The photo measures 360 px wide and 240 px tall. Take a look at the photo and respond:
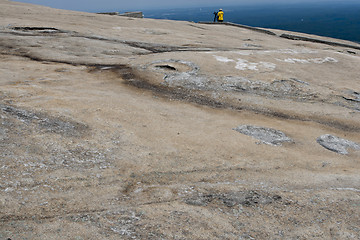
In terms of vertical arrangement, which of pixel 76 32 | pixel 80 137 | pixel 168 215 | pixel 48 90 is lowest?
pixel 168 215

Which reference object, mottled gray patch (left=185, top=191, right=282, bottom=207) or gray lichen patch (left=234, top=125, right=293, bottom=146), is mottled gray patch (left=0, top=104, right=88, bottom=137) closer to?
mottled gray patch (left=185, top=191, right=282, bottom=207)

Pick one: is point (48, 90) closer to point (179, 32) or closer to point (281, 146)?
point (281, 146)

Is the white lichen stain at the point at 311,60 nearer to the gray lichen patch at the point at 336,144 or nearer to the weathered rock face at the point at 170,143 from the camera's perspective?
the weathered rock face at the point at 170,143

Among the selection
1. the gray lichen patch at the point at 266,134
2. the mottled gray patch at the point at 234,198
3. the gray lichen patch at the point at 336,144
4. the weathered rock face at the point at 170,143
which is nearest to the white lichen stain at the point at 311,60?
the weathered rock face at the point at 170,143

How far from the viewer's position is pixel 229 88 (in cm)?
1552

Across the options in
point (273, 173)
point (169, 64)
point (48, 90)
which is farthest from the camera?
point (169, 64)

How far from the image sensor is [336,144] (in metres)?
11.4

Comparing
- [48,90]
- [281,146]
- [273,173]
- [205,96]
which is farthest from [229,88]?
[48,90]

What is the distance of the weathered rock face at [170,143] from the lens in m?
6.55

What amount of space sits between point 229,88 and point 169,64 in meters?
3.82

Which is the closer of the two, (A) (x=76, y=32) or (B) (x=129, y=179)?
(B) (x=129, y=179)

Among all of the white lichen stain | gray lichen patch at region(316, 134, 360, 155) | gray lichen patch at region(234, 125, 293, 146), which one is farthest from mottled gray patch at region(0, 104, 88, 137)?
the white lichen stain

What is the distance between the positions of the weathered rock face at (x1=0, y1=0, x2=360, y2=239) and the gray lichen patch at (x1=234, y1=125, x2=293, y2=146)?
81 mm

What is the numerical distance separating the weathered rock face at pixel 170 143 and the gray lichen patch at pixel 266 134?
0.27 ft
